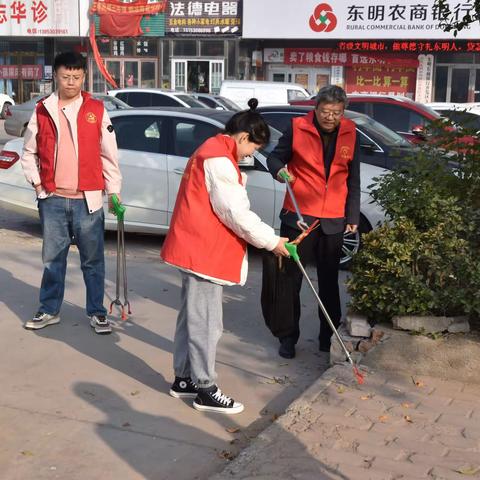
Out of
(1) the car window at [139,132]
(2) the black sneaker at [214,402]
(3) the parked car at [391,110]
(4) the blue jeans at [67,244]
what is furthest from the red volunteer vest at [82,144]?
(3) the parked car at [391,110]

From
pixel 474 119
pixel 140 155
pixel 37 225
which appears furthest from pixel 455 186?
pixel 37 225

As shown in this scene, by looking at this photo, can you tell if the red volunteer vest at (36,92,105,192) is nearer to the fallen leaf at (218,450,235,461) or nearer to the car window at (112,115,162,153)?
the fallen leaf at (218,450,235,461)

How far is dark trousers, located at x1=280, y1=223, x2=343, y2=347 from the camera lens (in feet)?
17.1

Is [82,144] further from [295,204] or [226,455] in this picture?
[226,455]

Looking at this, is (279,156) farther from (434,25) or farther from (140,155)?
(434,25)

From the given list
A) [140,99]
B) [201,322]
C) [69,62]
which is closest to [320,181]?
[201,322]

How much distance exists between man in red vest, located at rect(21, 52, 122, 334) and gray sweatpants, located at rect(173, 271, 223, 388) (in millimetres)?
1505

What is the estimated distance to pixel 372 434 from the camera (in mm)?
3971

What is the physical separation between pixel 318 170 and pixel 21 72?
105 feet

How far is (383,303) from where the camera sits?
4.81m

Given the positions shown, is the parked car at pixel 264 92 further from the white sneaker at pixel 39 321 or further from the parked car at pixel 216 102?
the white sneaker at pixel 39 321

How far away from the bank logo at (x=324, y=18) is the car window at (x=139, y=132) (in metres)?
22.1

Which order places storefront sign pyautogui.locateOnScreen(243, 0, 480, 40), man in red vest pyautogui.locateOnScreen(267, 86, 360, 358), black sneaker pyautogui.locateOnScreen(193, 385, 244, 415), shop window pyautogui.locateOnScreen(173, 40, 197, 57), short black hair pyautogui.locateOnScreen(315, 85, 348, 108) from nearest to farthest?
black sneaker pyautogui.locateOnScreen(193, 385, 244, 415) < short black hair pyautogui.locateOnScreen(315, 85, 348, 108) < man in red vest pyautogui.locateOnScreen(267, 86, 360, 358) < storefront sign pyautogui.locateOnScreen(243, 0, 480, 40) < shop window pyautogui.locateOnScreen(173, 40, 197, 57)

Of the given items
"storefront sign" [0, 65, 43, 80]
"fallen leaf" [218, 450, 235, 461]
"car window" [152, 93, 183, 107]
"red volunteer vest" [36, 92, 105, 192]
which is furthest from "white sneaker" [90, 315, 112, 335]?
"storefront sign" [0, 65, 43, 80]
